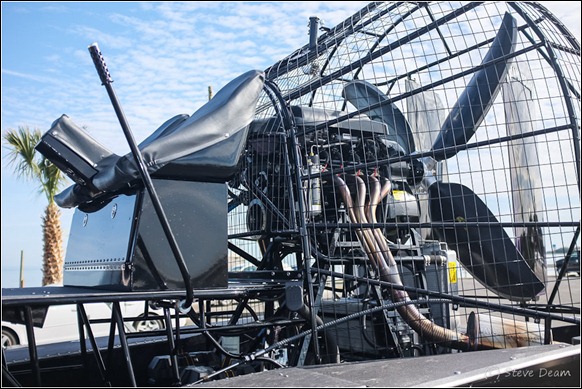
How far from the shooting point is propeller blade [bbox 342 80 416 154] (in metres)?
4.18

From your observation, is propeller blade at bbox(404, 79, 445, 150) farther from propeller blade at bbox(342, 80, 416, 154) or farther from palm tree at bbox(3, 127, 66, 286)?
palm tree at bbox(3, 127, 66, 286)

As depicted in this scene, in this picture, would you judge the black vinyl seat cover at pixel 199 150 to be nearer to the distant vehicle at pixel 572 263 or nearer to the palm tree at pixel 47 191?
the distant vehicle at pixel 572 263

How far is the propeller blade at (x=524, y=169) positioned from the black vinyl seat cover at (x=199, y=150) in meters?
1.71

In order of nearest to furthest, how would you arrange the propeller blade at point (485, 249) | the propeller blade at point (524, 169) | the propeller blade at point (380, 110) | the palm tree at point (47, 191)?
1. the propeller blade at point (524, 169)
2. the propeller blade at point (485, 249)
3. the propeller blade at point (380, 110)
4. the palm tree at point (47, 191)

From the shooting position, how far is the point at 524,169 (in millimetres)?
3752

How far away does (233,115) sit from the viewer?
332 cm

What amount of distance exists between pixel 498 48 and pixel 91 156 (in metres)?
2.82

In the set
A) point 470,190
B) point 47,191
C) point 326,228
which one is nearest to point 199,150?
point 326,228

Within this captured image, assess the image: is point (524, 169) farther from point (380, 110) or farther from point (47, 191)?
point (47, 191)

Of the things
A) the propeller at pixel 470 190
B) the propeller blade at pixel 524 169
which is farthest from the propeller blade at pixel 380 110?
the propeller blade at pixel 524 169

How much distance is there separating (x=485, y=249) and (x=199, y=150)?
2376 mm

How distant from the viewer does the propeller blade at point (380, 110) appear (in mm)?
4184

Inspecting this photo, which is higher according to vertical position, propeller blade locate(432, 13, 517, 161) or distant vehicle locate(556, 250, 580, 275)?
propeller blade locate(432, 13, 517, 161)

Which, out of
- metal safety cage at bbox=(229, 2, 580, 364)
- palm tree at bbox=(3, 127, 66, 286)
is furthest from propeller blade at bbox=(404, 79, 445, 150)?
palm tree at bbox=(3, 127, 66, 286)
